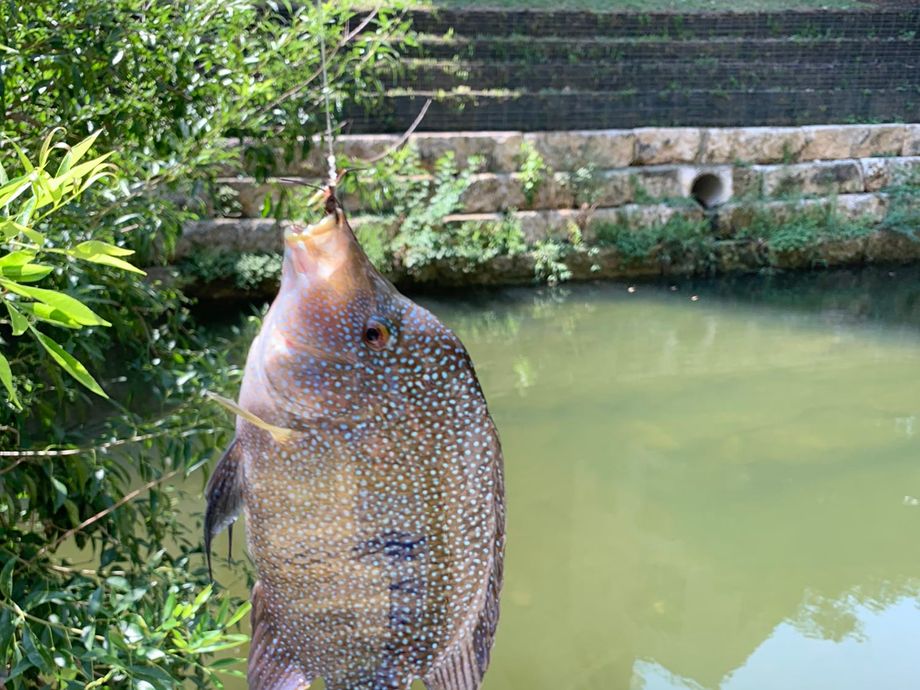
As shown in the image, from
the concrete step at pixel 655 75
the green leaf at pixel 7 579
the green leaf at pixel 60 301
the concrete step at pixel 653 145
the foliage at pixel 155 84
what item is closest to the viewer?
the green leaf at pixel 60 301

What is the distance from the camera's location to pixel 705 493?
411cm

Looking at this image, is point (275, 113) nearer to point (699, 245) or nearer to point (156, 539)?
point (156, 539)

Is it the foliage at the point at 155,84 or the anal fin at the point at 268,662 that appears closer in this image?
the anal fin at the point at 268,662

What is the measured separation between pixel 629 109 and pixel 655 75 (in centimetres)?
55

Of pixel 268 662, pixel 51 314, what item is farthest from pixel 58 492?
pixel 51 314

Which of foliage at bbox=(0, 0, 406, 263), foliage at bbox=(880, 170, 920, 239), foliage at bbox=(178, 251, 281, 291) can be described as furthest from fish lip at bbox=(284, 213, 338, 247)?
foliage at bbox=(880, 170, 920, 239)

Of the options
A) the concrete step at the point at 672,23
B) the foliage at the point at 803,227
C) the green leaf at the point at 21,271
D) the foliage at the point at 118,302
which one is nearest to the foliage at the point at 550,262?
the foliage at the point at 803,227

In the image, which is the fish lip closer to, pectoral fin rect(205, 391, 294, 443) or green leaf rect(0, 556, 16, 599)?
pectoral fin rect(205, 391, 294, 443)

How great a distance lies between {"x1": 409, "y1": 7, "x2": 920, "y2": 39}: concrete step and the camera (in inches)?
295

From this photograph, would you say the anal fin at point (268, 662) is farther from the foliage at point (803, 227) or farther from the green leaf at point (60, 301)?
the foliage at point (803, 227)

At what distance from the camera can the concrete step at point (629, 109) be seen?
6.97 metres

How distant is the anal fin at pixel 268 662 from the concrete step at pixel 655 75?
6.21m

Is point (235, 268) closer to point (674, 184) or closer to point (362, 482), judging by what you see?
point (674, 184)

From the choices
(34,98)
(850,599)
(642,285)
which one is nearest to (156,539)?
(34,98)
